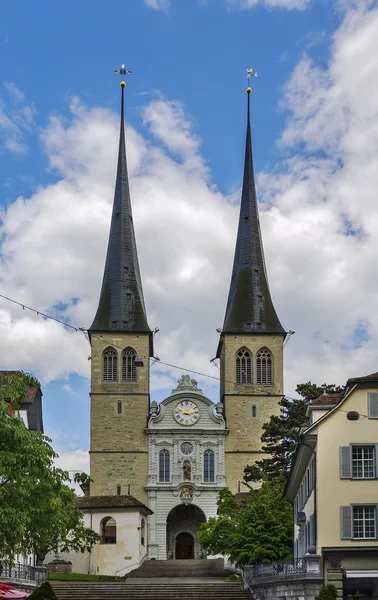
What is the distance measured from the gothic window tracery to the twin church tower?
0.28 feet

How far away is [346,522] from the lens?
105 ft

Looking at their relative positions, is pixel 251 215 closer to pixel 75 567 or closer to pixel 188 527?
pixel 188 527

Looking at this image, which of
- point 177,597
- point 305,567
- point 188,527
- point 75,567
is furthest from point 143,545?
point 305,567

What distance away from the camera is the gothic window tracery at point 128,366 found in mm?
87750

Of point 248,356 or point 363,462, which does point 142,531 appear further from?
point 363,462

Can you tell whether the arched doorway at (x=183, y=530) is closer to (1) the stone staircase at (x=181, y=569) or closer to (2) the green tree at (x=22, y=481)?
(1) the stone staircase at (x=181, y=569)

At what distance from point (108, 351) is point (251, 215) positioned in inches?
719

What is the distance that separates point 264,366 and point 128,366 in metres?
11.6

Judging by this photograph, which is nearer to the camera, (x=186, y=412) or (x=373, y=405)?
(x=373, y=405)

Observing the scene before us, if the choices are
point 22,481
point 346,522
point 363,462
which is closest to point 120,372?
point 363,462

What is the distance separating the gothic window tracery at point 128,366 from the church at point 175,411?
85 millimetres

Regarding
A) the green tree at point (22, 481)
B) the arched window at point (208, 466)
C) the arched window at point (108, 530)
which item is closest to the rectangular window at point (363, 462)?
the green tree at point (22, 481)

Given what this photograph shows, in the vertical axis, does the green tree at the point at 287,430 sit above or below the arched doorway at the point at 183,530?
above

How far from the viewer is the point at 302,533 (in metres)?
38.0
